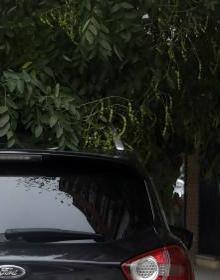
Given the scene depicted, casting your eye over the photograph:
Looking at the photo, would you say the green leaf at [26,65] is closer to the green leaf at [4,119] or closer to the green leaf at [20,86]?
the green leaf at [20,86]

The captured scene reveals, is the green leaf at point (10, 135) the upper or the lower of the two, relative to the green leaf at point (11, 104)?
lower

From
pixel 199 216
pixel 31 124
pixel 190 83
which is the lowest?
pixel 199 216

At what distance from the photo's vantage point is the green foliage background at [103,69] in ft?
17.0

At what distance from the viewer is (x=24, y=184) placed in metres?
3.82

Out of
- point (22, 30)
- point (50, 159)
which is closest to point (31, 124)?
point (22, 30)

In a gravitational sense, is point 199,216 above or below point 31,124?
below

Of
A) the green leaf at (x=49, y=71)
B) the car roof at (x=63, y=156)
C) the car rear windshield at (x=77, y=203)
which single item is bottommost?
the car rear windshield at (x=77, y=203)

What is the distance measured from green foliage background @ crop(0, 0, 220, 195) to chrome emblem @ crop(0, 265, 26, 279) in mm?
A: 1692

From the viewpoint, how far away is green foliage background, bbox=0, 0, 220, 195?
17.0 feet

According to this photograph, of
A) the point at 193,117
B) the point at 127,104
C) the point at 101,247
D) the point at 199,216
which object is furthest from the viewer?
the point at 199,216

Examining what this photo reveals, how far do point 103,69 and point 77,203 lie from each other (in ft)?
6.49

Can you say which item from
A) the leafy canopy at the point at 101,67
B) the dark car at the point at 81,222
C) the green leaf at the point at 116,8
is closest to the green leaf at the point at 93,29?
the leafy canopy at the point at 101,67

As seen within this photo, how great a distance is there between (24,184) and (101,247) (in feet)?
1.80

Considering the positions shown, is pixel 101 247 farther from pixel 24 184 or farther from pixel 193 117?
pixel 193 117
